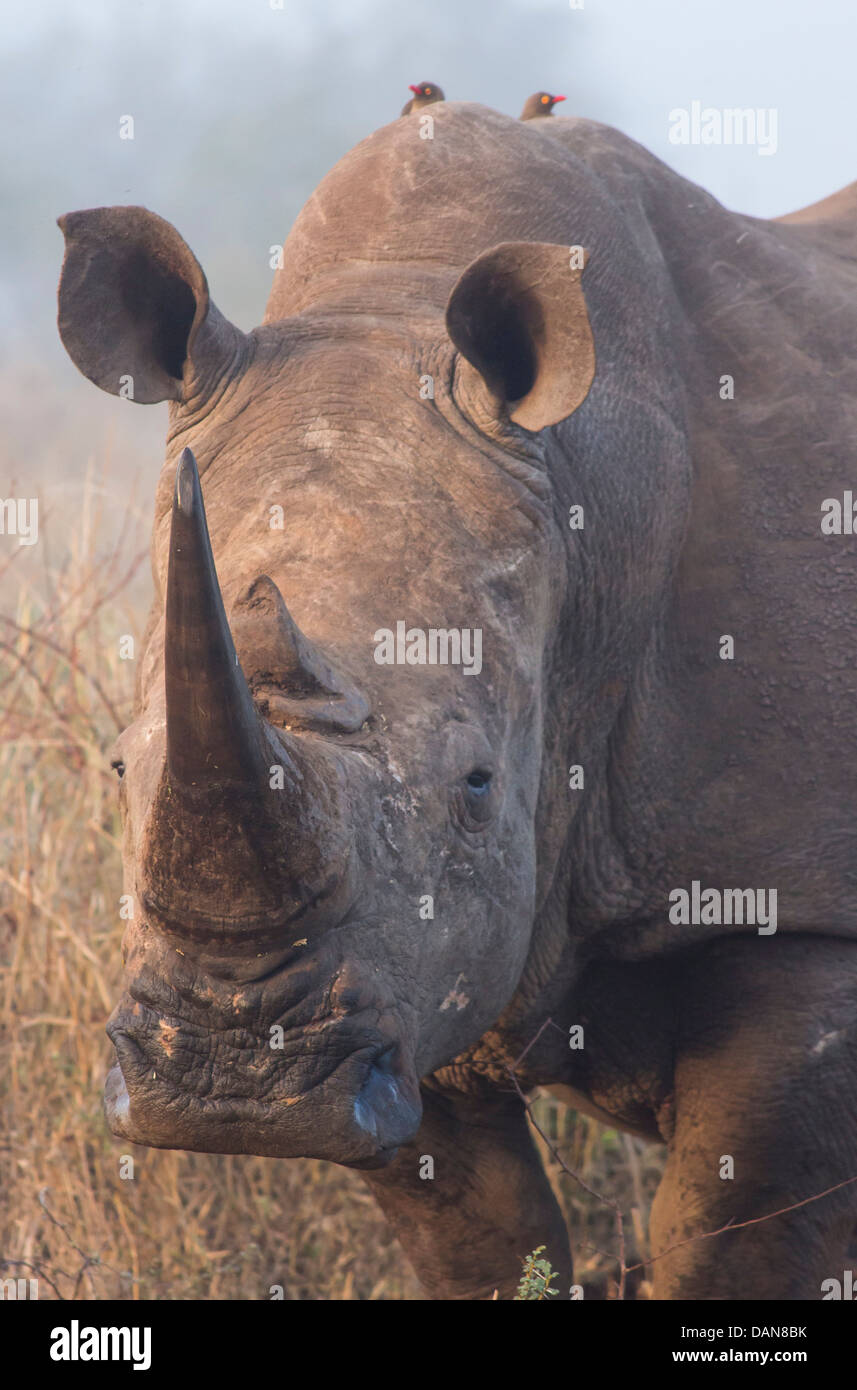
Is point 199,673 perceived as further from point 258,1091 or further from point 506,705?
point 506,705

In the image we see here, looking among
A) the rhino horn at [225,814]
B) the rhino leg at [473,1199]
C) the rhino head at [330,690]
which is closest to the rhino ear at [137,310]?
the rhino head at [330,690]

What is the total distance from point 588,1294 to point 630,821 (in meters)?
2.05

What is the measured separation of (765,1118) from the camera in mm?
3533

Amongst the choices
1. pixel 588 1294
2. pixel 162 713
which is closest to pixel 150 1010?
pixel 162 713

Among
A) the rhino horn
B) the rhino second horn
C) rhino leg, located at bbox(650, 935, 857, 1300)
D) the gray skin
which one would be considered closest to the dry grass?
the gray skin

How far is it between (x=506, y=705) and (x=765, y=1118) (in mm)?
1209

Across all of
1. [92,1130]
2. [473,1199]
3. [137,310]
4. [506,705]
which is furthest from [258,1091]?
[92,1130]

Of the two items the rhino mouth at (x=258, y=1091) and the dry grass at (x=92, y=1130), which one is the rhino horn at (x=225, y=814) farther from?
the dry grass at (x=92, y=1130)

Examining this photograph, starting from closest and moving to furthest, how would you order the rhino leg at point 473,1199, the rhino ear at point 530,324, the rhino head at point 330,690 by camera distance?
the rhino head at point 330,690 < the rhino ear at point 530,324 < the rhino leg at point 473,1199

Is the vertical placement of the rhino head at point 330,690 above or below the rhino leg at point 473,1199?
above

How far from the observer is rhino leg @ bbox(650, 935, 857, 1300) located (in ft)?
11.5

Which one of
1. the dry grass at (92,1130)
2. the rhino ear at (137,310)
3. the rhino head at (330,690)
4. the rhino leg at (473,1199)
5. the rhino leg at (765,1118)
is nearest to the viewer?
the rhino head at (330,690)

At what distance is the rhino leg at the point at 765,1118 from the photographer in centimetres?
351

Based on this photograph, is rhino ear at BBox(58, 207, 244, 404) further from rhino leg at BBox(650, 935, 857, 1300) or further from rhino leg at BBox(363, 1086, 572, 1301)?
rhino leg at BBox(363, 1086, 572, 1301)
